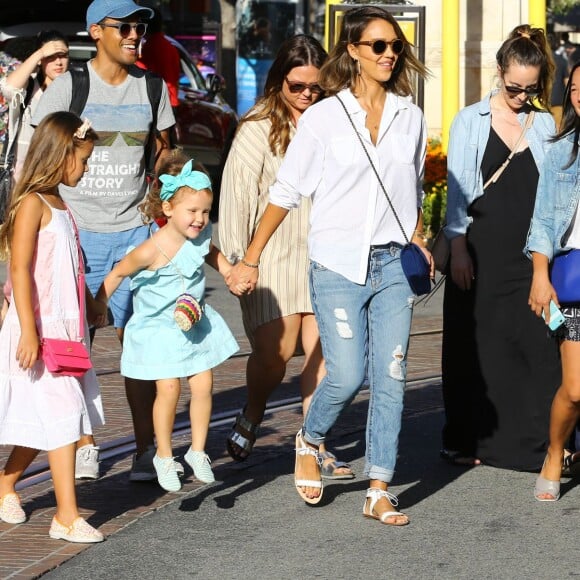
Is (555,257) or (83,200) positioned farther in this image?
(83,200)

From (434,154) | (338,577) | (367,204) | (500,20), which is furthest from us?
(500,20)

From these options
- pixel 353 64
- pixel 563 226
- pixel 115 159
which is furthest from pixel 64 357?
pixel 563 226

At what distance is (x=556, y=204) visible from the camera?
6.05 meters

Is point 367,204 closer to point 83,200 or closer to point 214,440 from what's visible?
point 83,200

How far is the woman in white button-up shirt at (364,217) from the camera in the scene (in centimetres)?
571

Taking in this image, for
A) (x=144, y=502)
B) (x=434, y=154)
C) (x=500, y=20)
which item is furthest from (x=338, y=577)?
(x=500, y=20)

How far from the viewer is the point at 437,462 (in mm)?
6930

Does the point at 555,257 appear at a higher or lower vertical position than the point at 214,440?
higher

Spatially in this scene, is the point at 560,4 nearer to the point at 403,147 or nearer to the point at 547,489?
the point at 547,489

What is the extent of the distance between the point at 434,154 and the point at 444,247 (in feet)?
24.9

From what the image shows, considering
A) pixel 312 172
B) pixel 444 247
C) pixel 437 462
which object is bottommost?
pixel 437 462

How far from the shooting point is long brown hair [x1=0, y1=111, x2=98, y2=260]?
5.62 m

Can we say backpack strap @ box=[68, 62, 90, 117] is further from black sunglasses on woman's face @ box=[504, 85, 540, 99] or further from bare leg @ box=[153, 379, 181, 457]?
black sunglasses on woman's face @ box=[504, 85, 540, 99]

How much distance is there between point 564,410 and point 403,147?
1.28m
